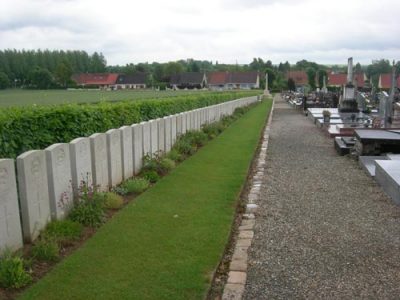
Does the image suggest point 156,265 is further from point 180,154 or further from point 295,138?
point 295,138

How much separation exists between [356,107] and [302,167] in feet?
47.4

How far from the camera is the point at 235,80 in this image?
113 meters

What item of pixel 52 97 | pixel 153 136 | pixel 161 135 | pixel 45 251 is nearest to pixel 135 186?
pixel 153 136

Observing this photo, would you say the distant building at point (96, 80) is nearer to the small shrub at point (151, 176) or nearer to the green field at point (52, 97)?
the green field at point (52, 97)

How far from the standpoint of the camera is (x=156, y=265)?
4.44m

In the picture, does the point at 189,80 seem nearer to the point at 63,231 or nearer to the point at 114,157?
the point at 114,157

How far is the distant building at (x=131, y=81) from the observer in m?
104

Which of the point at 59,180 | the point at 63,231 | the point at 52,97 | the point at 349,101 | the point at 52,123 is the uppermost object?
the point at 52,123

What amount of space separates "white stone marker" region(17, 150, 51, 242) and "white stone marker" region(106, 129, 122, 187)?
205 centimetres

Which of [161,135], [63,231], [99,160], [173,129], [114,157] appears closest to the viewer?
[63,231]

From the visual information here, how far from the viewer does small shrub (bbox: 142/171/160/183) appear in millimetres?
8297

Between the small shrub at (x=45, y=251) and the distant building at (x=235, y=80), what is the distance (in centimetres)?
10735

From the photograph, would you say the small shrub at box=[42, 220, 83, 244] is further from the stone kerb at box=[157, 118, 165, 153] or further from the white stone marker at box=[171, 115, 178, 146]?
the white stone marker at box=[171, 115, 178, 146]

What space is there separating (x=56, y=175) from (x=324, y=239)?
11.0 feet
